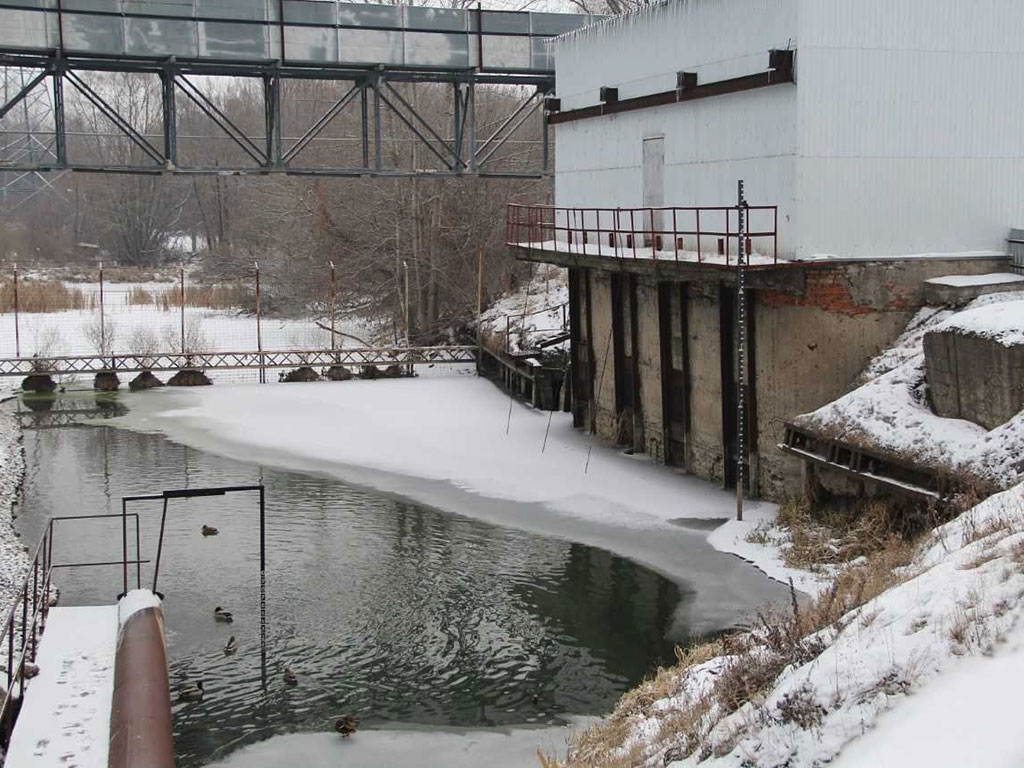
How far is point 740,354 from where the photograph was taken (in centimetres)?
2094

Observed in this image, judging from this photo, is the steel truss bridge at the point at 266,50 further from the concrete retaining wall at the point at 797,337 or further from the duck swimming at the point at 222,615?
the duck swimming at the point at 222,615

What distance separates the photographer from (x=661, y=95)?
2572 centimetres

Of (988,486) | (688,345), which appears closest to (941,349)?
(988,486)

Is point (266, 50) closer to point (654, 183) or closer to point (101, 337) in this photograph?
point (654, 183)

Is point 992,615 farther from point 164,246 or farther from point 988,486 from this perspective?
point 164,246

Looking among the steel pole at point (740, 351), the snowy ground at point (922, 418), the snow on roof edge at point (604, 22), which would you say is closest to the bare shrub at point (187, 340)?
the snow on roof edge at point (604, 22)

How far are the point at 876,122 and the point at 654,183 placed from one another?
5.95 metres

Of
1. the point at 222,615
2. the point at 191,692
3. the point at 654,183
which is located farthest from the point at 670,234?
the point at 191,692

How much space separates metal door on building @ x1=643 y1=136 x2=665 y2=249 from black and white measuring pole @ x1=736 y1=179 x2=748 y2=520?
363 centimetres

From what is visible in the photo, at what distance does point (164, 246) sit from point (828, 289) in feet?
209

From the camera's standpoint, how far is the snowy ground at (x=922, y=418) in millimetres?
16047

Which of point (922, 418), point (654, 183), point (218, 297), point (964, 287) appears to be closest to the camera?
point (922, 418)

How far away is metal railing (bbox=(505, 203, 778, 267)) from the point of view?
72.7 feet

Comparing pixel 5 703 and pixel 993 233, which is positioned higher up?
pixel 993 233
